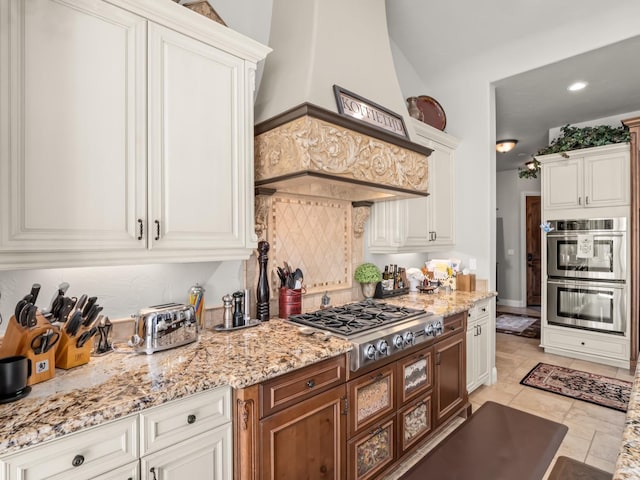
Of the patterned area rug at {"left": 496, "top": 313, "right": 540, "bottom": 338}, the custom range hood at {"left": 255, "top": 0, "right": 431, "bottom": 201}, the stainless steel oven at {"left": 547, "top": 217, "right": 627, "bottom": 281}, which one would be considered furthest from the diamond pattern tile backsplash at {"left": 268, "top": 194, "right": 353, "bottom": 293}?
the patterned area rug at {"left": 496, "top": 313, "right": 540, "bottom": 338}

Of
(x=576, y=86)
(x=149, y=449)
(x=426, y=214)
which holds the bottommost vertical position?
(x=149, y=449)

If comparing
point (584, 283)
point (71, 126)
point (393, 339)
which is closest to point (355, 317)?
point (393, 339)

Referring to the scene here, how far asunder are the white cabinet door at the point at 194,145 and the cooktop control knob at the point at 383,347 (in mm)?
951

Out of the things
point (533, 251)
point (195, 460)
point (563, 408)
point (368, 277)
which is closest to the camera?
point (195, 460)

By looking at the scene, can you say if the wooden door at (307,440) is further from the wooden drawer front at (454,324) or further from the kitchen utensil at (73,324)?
the wooden drawer front at (454,324)

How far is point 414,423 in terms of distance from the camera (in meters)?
2.24

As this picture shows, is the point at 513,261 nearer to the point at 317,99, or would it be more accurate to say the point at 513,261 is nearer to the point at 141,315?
the point at 317,99

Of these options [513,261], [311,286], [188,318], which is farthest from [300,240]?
[513,261]

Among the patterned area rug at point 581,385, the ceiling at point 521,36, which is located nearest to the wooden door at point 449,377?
the patterned area rug at point 581,385

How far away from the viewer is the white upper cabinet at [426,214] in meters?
3.01

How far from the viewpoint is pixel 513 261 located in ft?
24.0

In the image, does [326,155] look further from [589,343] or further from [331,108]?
[589,343]

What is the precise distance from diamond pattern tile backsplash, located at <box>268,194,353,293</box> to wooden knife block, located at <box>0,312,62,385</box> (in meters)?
1.30

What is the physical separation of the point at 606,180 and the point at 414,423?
374 cm
